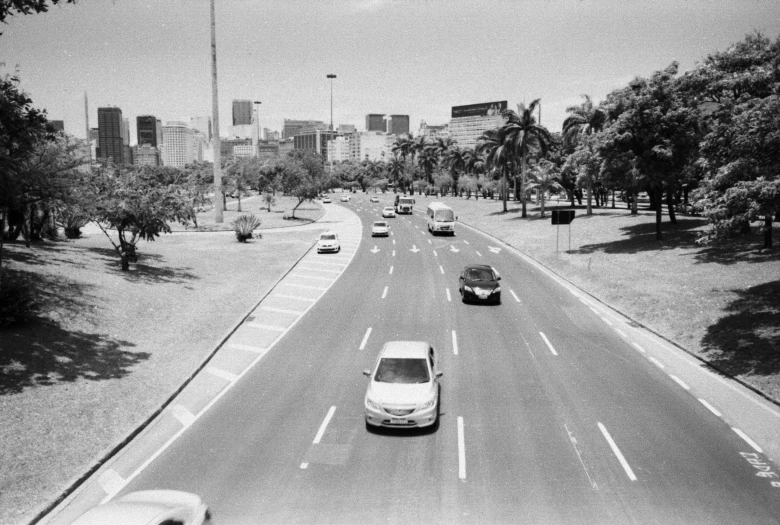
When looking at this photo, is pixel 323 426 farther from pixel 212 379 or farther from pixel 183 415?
pixel 212 379

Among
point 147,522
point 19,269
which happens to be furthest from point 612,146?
point 147,522

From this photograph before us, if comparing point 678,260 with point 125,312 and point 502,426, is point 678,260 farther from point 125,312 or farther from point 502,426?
point 125,312

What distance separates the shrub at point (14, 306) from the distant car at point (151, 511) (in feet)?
36.7

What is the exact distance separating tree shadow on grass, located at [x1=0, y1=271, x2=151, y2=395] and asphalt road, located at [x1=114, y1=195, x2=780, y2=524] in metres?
4.15

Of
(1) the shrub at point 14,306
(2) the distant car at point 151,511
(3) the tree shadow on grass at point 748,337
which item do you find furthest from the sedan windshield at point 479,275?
(2) the distant car at point 151,511

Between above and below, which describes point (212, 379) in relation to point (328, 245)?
below

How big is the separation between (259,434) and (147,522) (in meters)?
5.59

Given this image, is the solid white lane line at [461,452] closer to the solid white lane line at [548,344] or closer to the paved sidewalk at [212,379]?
the paved sidewalk at [212,379]

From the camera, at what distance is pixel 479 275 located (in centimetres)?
2662

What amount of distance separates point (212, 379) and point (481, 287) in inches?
518

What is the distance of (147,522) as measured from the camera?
23.8ft

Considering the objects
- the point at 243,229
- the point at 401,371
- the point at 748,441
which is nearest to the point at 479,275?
the point at 401,371

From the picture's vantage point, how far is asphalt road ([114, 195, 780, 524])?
9.77 m

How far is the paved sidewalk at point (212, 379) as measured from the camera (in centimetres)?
1063
